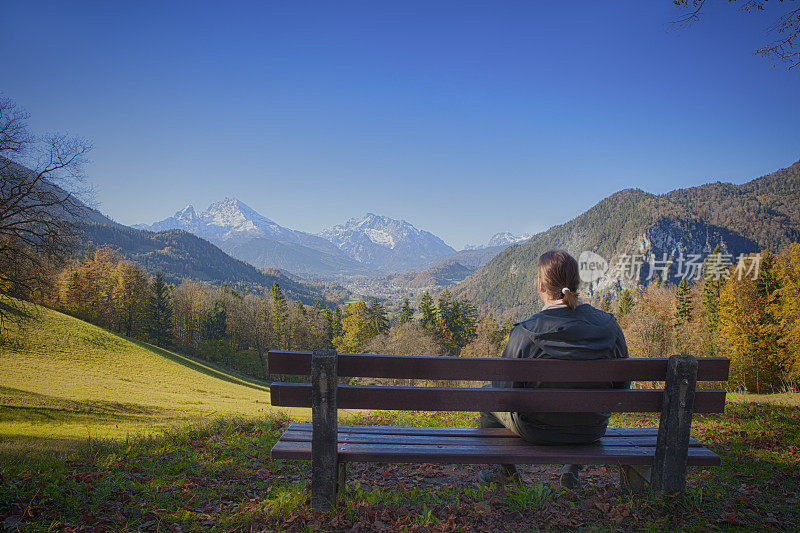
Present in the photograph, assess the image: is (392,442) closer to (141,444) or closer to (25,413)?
(141,444)

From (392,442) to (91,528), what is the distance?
247 centimetres

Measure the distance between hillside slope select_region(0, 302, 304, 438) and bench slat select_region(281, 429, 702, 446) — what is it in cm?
1287

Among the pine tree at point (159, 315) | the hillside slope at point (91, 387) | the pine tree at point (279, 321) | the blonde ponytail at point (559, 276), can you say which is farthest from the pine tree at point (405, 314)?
the blonde ponytail at point (559, 276)

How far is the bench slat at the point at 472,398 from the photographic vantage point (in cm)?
341

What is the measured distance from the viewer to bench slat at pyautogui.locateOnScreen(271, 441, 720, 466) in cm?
352

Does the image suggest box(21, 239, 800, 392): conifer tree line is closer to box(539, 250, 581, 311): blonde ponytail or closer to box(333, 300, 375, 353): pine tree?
box(333, 300, 375, 353): pine tree

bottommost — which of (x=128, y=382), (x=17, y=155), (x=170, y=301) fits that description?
→ (x=128, y=382)

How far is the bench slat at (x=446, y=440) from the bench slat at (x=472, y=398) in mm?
551

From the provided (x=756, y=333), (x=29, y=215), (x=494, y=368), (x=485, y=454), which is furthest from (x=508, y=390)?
(x=756, y=333)

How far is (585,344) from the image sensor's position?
3.55 metres

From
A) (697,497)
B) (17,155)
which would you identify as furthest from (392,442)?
(17,155)

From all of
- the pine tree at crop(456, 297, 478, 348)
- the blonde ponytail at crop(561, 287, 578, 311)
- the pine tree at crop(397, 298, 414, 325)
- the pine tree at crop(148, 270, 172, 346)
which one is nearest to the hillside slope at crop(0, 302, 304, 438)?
the blonde ponytail at crop(561, 287, 578, 311)

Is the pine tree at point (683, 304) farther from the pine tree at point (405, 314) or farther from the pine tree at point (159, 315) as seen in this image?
the pine tree at point (159, 315)

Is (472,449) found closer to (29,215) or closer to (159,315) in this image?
(29,215)
